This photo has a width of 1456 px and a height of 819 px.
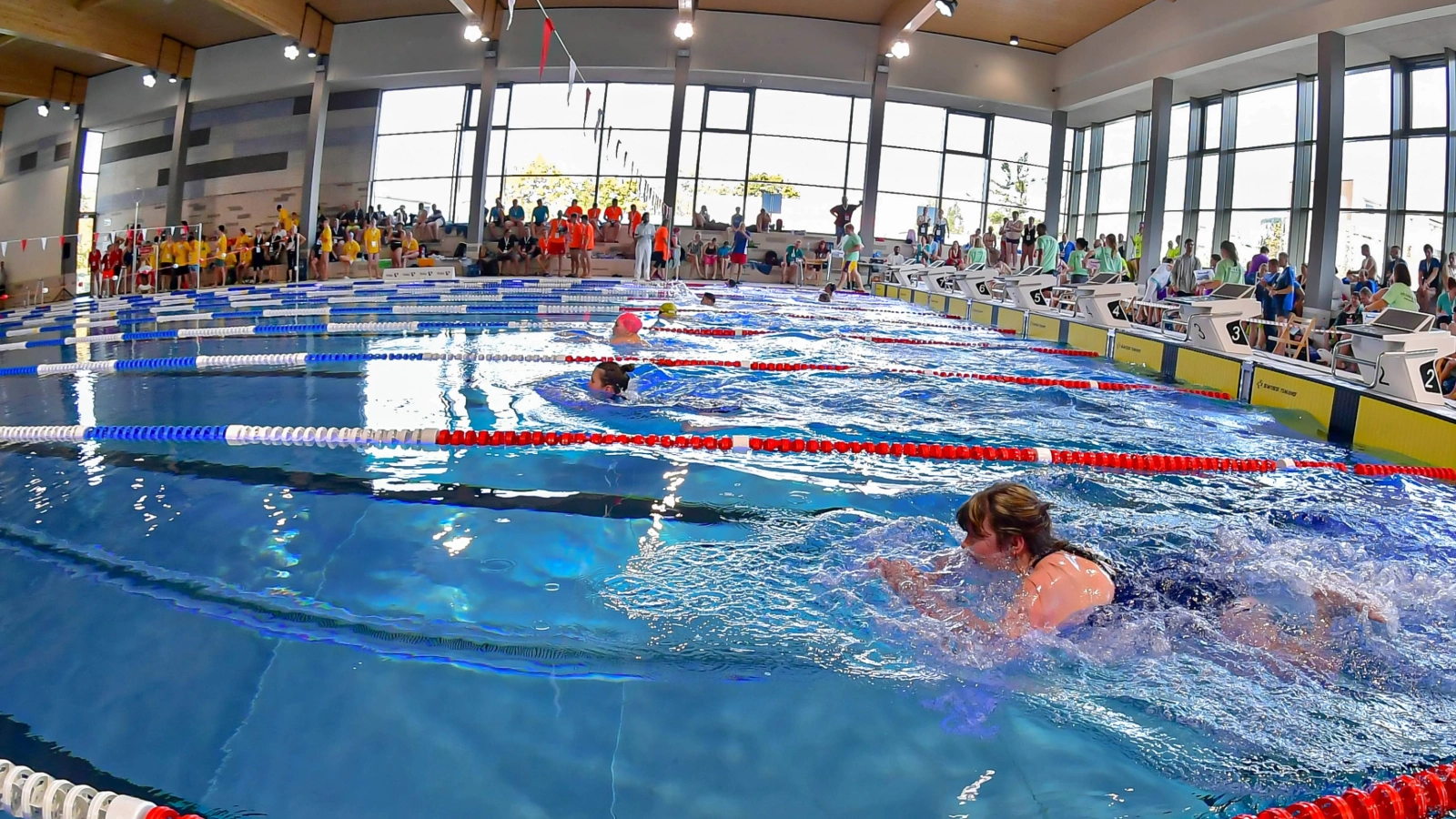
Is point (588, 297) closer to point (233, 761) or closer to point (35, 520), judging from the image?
point (35, 520)

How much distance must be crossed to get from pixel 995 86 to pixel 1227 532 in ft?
60.1

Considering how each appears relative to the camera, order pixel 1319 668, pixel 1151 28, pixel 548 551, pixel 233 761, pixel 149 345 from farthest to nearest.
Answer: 1. pixel 1151 28
2. pixel 149 345
3. pixel 548 551
4. pixel 1319 668
5. pixel 233 761

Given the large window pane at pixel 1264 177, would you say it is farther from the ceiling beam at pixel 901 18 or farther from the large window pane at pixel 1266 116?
the ceiling beam at pixel 901 18

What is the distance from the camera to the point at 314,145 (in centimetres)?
1978

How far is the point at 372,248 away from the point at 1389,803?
58.9 feet

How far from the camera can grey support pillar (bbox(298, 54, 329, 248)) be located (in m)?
19.8

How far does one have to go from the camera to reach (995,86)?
1947cm

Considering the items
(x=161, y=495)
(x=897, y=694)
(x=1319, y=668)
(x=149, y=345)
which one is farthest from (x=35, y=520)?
(x=149, y=345)

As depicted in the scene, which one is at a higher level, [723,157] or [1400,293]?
[723,157]

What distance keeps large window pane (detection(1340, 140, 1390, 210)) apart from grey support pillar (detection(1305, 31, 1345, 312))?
96 cm

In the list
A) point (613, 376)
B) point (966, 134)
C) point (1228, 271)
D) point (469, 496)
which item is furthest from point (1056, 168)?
point (469, 496)

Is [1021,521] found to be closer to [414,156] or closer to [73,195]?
[414,156]

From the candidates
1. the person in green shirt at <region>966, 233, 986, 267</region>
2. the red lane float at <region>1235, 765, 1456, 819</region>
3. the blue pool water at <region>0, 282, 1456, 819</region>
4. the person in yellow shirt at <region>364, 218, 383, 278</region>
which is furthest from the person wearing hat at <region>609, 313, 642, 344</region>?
the person in yellow shirt at <region>364, 218, 383, 278</region>

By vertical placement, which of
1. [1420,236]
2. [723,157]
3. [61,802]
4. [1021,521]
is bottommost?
[61,802]
